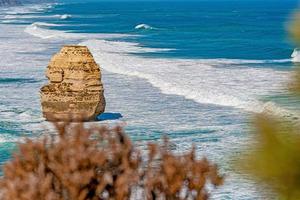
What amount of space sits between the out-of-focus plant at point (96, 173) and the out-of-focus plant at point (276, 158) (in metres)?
2.87

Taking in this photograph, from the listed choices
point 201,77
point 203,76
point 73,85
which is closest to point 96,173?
point 73,85

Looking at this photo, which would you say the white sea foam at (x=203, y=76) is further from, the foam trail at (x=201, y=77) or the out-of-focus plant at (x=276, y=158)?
the out-of-focus plant at (x=276, y=158)

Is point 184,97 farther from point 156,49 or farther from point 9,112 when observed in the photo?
point 156,49

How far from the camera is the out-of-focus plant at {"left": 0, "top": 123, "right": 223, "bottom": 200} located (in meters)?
5.45

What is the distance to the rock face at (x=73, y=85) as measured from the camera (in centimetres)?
2095

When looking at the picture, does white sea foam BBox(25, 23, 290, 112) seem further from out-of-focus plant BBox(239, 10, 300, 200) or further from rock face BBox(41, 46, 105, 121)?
out-of-focus plant BBox(239, 10, 300, 200)

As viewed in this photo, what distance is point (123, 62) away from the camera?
1699 inches

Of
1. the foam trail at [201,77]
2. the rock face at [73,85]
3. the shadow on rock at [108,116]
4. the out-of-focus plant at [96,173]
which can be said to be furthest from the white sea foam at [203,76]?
the out-of-focus plant at [96,173]

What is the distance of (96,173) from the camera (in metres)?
5.61

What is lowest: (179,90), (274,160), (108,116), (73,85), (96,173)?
(179,90)

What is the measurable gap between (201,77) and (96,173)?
30388mm

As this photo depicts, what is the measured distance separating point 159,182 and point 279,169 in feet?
10.1

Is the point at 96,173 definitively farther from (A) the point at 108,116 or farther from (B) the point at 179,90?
(B) the point at 179,90

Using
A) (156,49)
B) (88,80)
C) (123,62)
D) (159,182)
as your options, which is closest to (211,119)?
(88,80)
